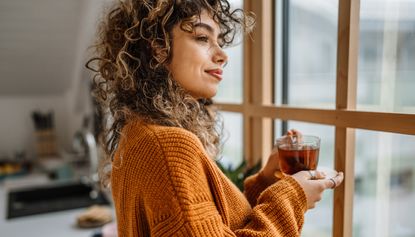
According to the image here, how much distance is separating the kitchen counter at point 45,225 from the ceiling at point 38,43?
4.24 feet

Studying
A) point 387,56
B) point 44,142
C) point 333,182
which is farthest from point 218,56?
point 44,142

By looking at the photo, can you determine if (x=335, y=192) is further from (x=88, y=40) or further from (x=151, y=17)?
(x=88, y=40)

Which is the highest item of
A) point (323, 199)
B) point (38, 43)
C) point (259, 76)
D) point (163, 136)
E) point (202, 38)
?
point (38, 43)

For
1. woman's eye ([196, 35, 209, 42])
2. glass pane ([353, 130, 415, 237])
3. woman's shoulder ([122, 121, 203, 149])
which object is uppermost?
woman's eye ([196, 35, 209, 42])

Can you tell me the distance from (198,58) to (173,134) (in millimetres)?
208

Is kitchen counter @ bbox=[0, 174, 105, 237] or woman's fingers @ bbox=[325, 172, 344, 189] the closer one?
woman's fingers @ bbox=[325, 172, 344, 189]

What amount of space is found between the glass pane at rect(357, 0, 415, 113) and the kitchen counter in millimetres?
1385

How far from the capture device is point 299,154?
0.78 metres

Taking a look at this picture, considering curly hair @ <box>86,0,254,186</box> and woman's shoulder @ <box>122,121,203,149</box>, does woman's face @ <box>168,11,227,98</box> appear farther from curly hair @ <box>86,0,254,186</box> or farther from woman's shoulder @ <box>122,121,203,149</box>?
woman's shoulder @ <box>122,121,203,149</box>

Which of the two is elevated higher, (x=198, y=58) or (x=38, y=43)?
(x=38, y=43)

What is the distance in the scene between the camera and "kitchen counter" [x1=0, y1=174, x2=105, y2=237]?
163cm

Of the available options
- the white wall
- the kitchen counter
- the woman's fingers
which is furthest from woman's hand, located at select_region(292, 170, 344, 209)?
the white wall

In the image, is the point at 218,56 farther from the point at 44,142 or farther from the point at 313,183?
the point at 44,142

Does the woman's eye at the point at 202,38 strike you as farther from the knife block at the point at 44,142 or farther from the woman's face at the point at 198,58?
the knife block at the point at 44,142
